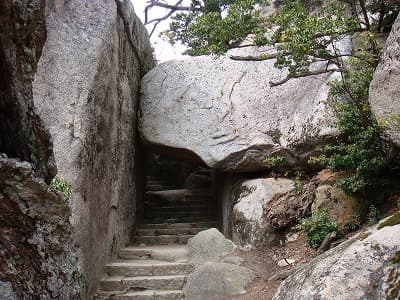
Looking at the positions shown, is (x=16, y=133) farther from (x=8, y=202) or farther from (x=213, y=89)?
(x=213, y=89)

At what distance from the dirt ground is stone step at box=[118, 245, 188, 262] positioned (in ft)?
3.27

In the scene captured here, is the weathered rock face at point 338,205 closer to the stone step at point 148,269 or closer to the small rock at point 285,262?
the small rock at point 285,262

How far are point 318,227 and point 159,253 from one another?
2840mm

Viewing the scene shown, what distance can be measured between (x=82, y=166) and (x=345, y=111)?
4232 millimetres

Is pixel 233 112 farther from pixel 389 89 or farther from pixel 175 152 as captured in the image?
pixel 389 89

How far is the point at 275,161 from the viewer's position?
803 centimetres

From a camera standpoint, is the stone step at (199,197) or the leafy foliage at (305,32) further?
the stone step at (199,197)

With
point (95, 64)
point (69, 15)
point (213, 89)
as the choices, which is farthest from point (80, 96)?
point (213, 89)

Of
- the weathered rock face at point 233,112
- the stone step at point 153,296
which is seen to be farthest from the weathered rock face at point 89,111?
the weathered rock face at point 233,112

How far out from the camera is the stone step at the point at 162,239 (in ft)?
28.9

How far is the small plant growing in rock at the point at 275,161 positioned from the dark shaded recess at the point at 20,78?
542 cm

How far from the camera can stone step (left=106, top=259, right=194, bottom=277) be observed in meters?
6.95

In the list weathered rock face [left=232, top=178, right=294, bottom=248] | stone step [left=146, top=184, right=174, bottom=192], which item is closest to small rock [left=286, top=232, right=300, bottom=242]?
weathered rock face [left=232, top=178, right=294, bottom=248]

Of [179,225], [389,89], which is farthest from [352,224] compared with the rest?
[179,225]
